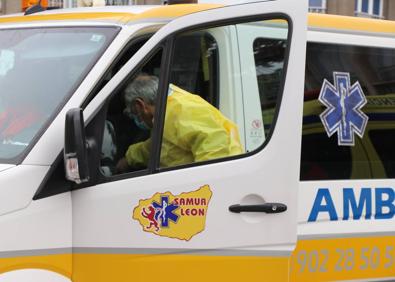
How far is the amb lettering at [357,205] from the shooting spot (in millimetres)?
3258

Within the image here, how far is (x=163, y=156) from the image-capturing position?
288cm

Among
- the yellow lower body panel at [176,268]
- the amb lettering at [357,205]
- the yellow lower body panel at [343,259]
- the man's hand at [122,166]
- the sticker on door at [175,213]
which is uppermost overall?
the man's hand at [122,166]

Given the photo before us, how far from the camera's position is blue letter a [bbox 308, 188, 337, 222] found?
3.23m

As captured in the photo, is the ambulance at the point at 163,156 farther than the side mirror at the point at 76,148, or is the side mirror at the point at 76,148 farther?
the ambulance at the point at 163,156

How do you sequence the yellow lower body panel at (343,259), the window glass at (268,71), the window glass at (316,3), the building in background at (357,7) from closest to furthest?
the window glass at (268,71) → the yellow lower body panel at (343,259) → the window glass at (316,3) → the building in background at (357,7)

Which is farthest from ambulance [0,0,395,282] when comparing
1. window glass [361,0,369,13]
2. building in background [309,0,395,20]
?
window glass [361,0,369,13]

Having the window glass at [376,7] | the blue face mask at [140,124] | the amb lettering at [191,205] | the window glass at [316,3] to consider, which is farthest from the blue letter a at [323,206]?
the window glass at [376,7]

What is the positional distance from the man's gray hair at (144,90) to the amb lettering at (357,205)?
3.25ft

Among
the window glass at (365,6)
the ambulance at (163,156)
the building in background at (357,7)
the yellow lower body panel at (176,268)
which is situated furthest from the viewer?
the window glass at (365,6)

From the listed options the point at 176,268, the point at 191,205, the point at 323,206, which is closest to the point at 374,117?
the point at 323,206

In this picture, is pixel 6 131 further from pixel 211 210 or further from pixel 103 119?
pixel 211 210

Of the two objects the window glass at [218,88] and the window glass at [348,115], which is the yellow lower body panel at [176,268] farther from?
the window glass at [348,115]

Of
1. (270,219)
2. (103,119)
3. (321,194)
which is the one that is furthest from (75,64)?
(321,194)

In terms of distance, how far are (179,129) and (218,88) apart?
30 cm
